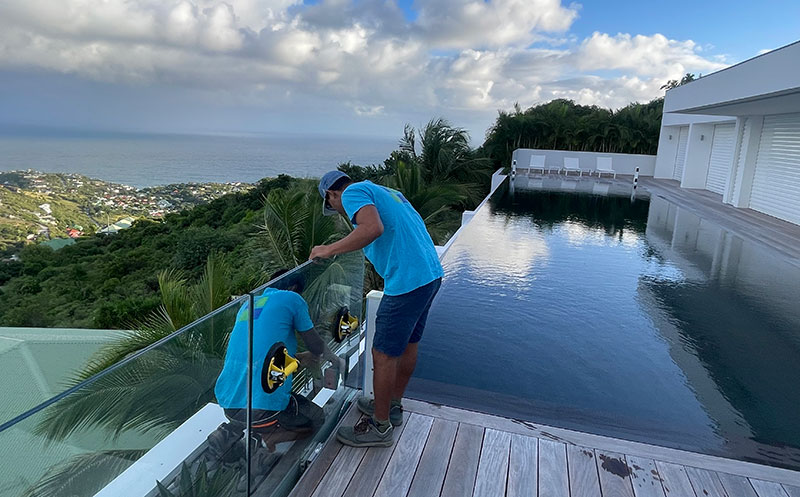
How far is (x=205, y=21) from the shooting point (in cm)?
3088

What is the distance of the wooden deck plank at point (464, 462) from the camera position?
214 centimetres

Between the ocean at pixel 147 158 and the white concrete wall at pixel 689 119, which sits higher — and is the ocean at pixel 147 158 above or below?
below

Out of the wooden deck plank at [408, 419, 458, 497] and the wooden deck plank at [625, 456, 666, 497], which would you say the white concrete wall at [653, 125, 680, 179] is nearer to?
the wooden deck plank at [625, 456, 666, 497]

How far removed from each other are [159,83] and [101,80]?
497cm

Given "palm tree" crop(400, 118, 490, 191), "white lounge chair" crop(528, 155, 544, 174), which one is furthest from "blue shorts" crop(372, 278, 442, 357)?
"white lounge chair" crop(528, 155, 544, 174)

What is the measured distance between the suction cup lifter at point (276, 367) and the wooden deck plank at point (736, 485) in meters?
1.95

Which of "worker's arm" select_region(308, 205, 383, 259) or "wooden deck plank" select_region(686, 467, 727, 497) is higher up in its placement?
"worker's arm" select_region(308, 205, 383, 259)

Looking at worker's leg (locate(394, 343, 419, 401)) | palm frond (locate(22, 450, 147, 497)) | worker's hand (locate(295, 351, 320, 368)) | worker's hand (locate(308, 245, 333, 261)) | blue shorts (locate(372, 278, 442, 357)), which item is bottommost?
worker's leg (locate(394, 343, 419, 401))

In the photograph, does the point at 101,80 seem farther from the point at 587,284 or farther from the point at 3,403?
the point at 587,284

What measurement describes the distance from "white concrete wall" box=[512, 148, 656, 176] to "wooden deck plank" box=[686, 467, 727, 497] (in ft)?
68.5

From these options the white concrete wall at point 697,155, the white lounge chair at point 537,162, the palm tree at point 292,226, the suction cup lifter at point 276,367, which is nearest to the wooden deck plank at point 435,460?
the suction cup lifter at point 276,367

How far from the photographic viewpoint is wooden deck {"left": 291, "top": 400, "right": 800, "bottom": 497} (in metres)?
2.14

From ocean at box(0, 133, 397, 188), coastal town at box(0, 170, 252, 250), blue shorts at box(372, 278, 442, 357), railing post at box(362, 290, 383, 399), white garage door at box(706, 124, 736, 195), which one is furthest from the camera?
ocean at box(0, 133, 397, 188)

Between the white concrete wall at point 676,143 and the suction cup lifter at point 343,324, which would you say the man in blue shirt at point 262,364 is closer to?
the suction cup lifter at point 343,324
